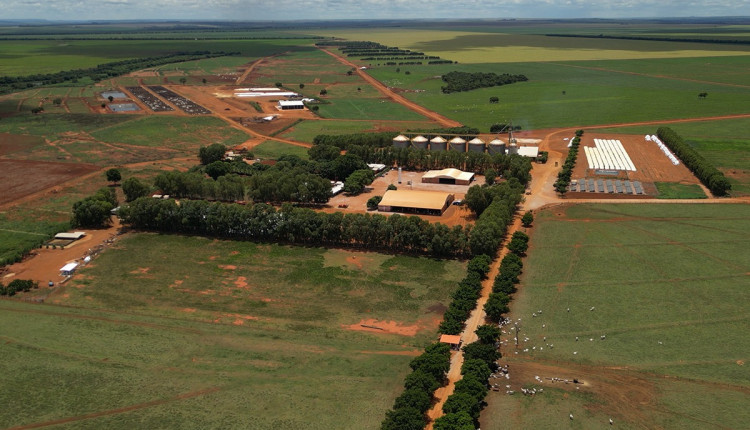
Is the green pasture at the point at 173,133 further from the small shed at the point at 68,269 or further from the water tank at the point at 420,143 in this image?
the small shed at the point at 68,269

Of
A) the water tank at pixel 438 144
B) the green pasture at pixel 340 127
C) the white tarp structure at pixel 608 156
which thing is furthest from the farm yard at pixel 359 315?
the green pasture at pixel 340 127

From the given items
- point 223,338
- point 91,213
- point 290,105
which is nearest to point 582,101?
point 290,105

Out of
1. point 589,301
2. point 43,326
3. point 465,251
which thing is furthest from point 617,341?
point 43,326

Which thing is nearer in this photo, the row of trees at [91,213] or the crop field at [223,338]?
the crop field at [223,338]

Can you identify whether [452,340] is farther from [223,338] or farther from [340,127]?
[340,127]

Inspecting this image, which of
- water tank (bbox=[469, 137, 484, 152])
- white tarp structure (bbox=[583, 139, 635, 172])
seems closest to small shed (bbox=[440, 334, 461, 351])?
white tarp structure (bbox=[583, 139, 635, 172])

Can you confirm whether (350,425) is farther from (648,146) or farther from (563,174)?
(648,146)
